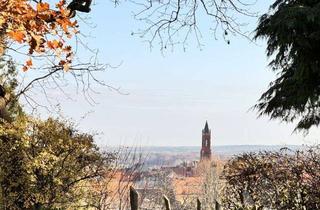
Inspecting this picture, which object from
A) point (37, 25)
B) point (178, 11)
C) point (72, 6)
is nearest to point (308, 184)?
point (178, 11)

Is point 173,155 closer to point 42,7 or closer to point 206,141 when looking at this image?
point 206,141

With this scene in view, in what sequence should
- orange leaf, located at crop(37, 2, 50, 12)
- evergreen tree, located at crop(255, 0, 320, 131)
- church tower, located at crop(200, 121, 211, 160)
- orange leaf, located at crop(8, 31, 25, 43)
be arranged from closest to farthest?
orange leaf, located at crop(8, 31, 25, 43), orange leaf, located at crop(37, 2, 50, 12), evergreen tree, located at crop(255, 0, 320, 131), church tower, located at crop(200, 121, 211, 160)

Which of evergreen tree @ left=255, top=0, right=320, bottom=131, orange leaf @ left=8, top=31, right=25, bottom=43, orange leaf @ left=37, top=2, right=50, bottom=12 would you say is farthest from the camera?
evergreen tree @ left=255, top=0, right=320, bottom=131

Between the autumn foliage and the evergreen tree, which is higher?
the evergreen tree

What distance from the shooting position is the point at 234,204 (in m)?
10.0

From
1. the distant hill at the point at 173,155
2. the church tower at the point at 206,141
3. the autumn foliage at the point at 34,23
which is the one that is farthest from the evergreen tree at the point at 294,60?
the church tower at the point at 206,141

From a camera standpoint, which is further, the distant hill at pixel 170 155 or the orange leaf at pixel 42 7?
the distant hill at pixel 170 155

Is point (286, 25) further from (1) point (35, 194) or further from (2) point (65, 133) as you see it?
(1) point (35, 194)

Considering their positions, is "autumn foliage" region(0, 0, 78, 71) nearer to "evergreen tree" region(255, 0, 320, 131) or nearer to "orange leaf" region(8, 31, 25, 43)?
"orange leaf" region(8, 31, 25, 43)

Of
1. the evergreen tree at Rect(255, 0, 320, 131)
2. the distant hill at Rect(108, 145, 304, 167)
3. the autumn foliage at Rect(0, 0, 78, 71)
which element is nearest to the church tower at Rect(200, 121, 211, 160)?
the distant hill at Rect(108, 145, 304, 167)

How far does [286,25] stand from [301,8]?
510mm

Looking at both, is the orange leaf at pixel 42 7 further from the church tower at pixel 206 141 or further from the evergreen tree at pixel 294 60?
the church tower at pixel 206 141

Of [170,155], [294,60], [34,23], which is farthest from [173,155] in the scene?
[34,23]

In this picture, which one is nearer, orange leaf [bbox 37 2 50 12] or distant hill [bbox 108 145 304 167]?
orange leaf [bbox 37 2 50 12]
